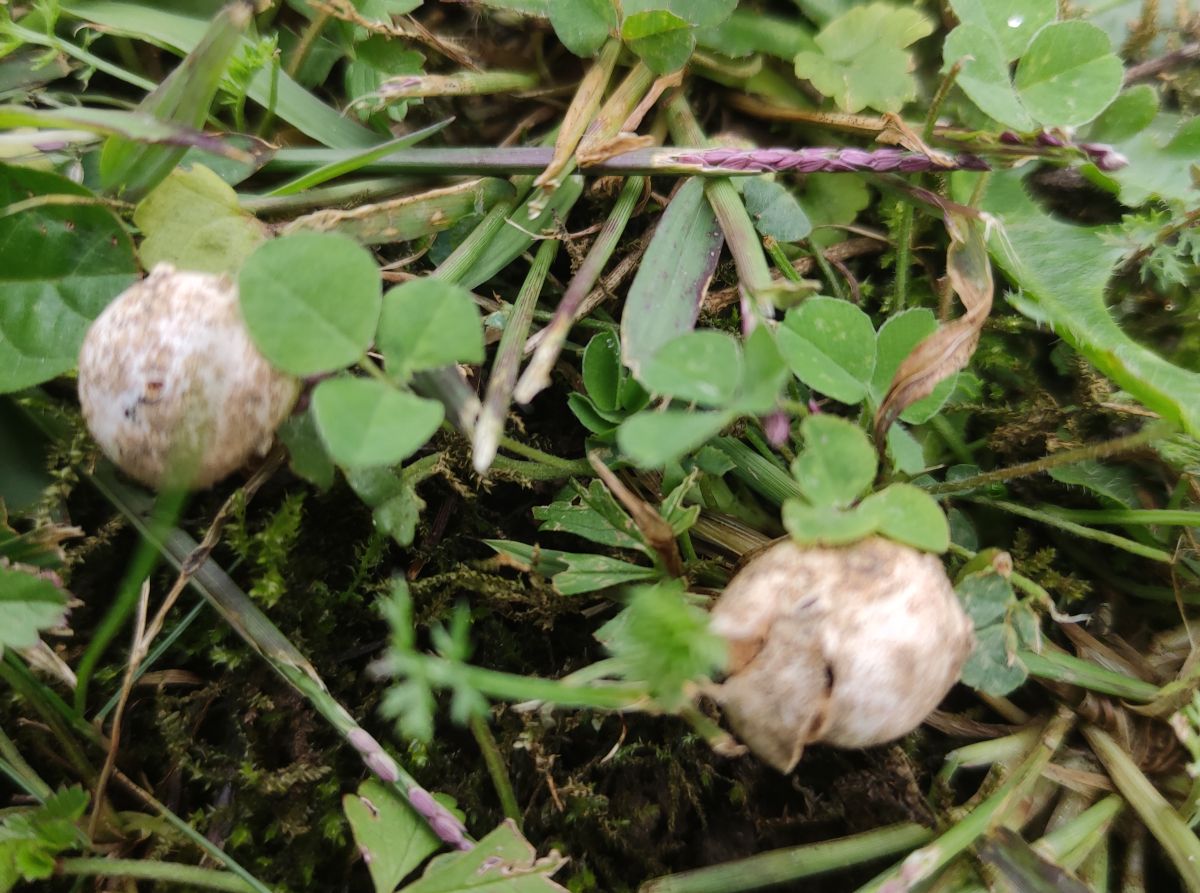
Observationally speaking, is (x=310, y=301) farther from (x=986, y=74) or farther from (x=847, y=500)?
(x=986, y=74)

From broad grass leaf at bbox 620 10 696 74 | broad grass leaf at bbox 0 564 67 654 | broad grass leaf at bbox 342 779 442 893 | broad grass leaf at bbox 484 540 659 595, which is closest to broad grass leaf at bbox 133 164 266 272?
broad grass leaf at bbox 0 564 67 654

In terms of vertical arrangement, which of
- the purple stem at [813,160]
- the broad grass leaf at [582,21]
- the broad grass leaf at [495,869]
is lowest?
the broad grass leaf at [495,869]

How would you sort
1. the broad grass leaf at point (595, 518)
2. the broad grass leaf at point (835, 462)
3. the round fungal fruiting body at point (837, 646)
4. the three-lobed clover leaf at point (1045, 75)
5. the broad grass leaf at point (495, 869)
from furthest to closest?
1. the three-lobed clover leaf at point (1045, 75)
2. the broad grass leaf at point (595, 518)
3. the broad grass leaf at point (495, 869)
4. the broad grass leaf at point (835, 462)
5. the round fungal fruiting body at point (837, 646)

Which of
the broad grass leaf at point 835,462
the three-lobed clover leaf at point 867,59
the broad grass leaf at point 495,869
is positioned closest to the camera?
the broad grass leaf at point 835,462

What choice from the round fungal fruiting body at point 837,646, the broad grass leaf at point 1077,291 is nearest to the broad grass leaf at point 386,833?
the round fungal fruiting body at point 837,646

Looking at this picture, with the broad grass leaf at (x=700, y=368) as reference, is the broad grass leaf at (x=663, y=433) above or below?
below

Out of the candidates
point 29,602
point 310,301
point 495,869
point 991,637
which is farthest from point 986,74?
point 29,602

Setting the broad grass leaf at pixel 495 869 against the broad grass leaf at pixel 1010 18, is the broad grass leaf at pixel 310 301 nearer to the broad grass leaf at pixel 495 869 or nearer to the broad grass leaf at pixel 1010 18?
the broad grass leaf at pixel 495 869

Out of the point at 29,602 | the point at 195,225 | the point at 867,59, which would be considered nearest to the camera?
the point at 29,602

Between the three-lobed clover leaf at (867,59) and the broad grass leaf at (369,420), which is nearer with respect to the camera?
the broad grass leaf at (369,420)
